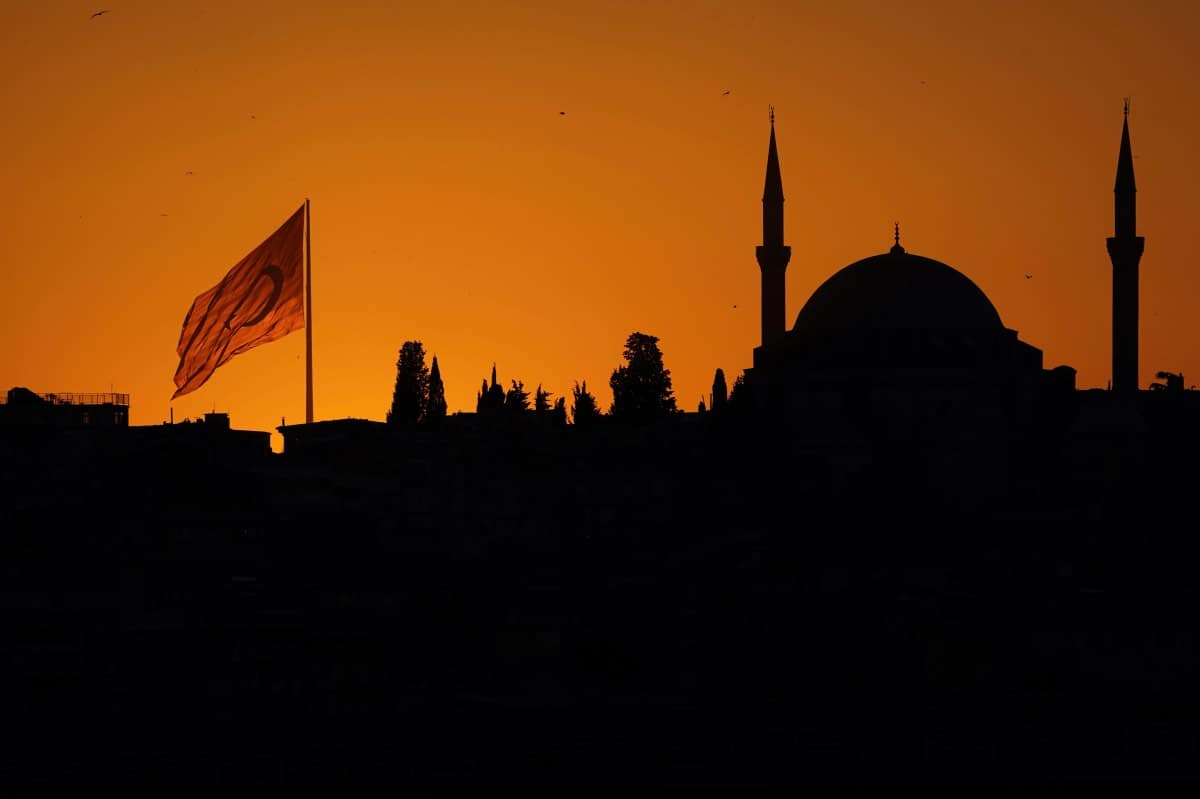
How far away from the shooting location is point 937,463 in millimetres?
87875

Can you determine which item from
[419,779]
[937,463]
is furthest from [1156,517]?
[419,779]

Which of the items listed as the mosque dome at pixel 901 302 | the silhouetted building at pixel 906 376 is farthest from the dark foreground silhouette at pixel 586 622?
the mosque dome at pixel 901 302

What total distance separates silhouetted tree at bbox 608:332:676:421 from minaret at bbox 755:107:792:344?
8.98 meters

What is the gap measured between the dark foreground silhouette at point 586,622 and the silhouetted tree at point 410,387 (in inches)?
505

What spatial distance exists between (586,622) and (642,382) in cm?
3895

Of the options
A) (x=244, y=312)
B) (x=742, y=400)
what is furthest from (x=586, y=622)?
(x=742, y=400)

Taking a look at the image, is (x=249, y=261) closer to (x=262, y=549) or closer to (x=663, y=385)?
(x=262, y=549)

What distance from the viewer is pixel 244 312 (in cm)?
6950

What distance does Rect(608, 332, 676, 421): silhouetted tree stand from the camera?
103 meters

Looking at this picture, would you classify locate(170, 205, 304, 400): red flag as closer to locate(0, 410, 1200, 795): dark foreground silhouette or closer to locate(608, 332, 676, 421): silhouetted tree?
locate(0, 410, 1200, 795): dark foreground silhouette

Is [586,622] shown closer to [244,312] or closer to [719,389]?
[244,312]

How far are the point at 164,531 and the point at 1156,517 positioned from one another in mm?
26644

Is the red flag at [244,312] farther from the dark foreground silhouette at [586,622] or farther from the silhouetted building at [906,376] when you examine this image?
the silhouetted building at [906,376]

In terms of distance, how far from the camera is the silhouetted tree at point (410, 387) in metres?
103
